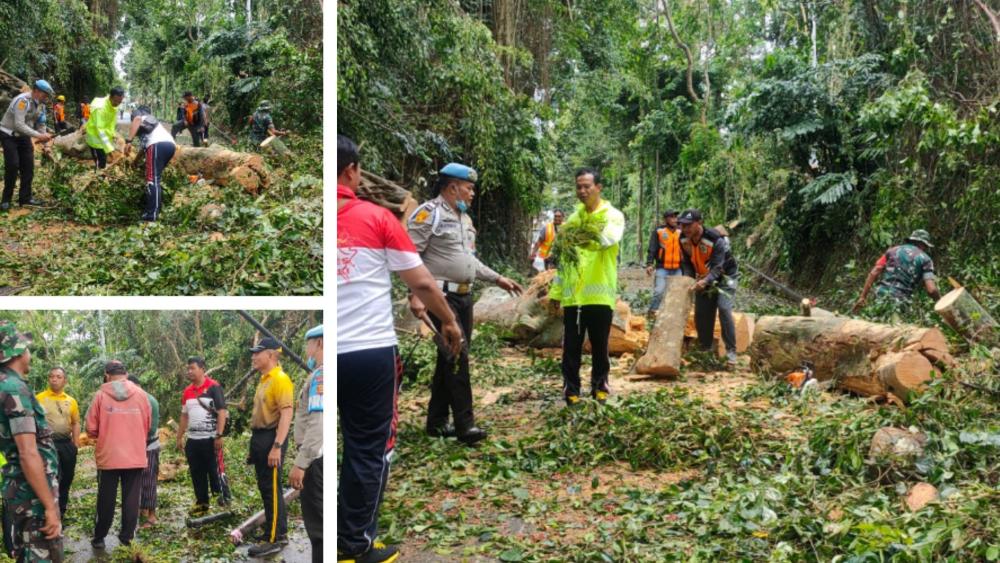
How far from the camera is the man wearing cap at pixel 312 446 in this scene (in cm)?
198

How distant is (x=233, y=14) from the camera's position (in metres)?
4.06

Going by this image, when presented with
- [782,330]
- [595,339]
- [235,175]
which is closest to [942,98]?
[782,330]

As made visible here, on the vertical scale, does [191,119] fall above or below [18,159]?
above

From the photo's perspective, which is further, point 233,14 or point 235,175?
point 235,175

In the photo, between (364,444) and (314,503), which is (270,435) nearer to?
(314,503)

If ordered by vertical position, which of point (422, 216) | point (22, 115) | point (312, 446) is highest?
point (22, 115)

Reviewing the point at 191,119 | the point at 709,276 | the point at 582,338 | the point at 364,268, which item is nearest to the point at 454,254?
the point at 582,338

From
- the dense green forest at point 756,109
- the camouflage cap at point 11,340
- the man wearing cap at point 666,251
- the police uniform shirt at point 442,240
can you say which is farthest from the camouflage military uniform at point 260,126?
the man wearing cap at point 666,251

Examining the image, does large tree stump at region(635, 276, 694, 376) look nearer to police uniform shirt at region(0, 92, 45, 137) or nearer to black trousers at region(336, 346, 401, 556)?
black trousers at region(336, 346, 401, 556)

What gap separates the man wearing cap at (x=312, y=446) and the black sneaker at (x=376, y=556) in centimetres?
128

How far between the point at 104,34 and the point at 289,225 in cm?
148

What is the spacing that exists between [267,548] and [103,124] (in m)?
4.52

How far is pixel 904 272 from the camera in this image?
8305mm

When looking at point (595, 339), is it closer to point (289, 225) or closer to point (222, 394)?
point (289, 225)
